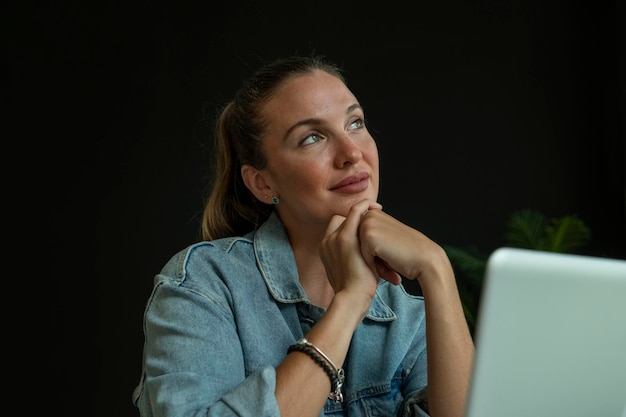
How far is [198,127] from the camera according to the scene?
4.16 m

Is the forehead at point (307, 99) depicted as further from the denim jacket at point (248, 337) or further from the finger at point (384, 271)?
the finger at point (384, 271)

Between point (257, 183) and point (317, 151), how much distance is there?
23 cm

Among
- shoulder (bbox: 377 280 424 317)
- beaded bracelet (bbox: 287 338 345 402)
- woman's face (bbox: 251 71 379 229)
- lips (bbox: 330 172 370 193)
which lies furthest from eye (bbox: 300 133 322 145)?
beaded bracelet (bbox: 287 338 345 402)

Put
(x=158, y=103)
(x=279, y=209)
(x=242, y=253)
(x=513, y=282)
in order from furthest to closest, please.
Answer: (x=158, y=103), (x=279, y=209), (x=242, y=253), (x=513, y=282)

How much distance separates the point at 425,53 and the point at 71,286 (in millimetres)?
2121

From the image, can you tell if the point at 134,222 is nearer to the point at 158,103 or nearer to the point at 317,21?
the point at 158,103

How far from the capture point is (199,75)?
164 inches

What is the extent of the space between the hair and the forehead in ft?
0.08

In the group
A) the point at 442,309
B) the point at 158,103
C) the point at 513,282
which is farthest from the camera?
the point at 158,103

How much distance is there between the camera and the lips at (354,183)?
1732 millimetres

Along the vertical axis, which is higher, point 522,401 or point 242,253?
point 522,401

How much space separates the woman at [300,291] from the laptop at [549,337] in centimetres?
68

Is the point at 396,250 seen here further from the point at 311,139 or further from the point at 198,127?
the point at 198,127

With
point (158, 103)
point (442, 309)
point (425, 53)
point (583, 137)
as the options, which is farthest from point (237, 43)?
point (442, 309)
